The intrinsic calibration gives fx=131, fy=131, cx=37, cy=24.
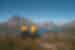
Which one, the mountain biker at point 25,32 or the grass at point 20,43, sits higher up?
the mountain biker at point 25,32

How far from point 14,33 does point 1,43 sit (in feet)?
0.53

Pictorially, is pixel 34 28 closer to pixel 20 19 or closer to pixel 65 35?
pixel 20 19

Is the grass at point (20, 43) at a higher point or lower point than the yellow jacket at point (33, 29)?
lower

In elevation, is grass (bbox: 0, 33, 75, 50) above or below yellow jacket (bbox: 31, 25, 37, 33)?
below

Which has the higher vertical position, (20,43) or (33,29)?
(33,29)

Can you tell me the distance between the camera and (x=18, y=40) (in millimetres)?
1303

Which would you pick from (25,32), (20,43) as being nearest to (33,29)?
(25,32)

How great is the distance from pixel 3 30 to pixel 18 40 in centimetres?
18

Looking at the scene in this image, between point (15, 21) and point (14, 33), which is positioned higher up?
point (15, 21)

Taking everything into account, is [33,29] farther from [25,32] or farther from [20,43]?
[20,43]

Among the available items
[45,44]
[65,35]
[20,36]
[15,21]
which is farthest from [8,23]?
[65,35]

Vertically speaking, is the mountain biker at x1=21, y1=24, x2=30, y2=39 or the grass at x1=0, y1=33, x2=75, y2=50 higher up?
the mountain biker at x1=21, y1=24, x2=30, y2=39

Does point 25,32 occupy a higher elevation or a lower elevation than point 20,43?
higher

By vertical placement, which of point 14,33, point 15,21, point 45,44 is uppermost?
point 15,21
